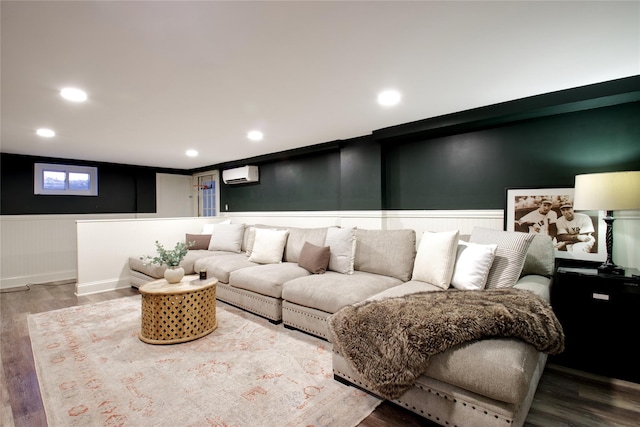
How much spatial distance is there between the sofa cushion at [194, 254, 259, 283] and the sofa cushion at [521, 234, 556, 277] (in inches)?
117

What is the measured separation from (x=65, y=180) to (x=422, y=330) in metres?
6.59

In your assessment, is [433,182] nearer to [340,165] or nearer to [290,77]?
[340,165]

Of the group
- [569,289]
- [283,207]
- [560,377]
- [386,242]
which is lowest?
[560,377]

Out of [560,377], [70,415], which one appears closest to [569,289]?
[560,377]

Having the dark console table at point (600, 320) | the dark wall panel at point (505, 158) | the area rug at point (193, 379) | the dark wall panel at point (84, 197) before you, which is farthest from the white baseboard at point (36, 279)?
the dark console table at point (600, 320)

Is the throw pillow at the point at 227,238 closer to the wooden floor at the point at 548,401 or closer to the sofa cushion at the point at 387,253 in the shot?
the sofa cushion at the point at 387,253

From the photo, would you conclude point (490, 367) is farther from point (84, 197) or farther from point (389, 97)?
point (84, 197)

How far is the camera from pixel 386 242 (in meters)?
3.24

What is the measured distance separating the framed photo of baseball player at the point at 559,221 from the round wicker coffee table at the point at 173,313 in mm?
3144

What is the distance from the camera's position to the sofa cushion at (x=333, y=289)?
2584 mm

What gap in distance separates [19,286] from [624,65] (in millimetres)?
7904

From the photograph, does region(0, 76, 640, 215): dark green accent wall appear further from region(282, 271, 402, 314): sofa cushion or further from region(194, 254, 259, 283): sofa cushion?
region(194, 254, 259, 283): sofa cushion

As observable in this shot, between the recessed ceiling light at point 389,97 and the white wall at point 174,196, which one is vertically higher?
the recessed ceiling light at point 389,97

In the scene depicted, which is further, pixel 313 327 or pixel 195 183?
pixel 195 183
